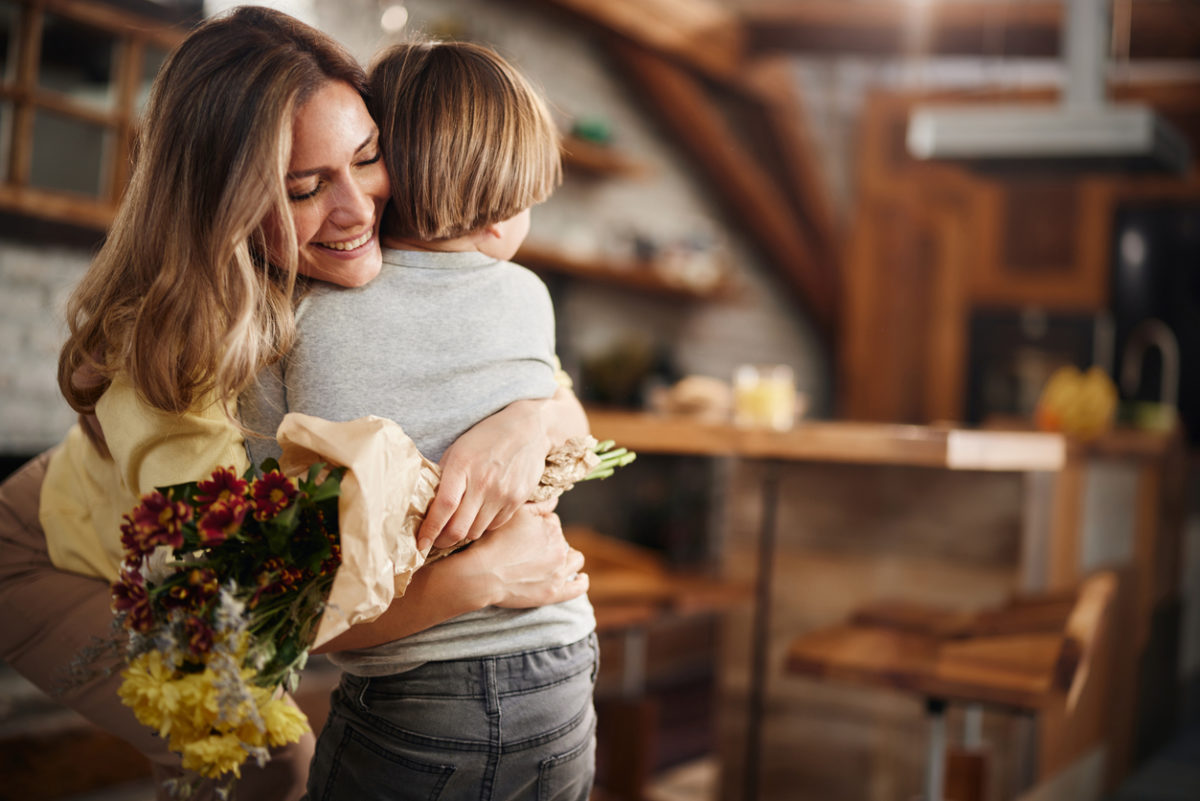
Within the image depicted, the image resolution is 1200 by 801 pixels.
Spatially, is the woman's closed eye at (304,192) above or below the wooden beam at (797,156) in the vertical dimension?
below

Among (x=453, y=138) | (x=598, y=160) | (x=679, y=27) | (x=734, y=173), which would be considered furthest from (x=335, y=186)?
(x=734, y=173)

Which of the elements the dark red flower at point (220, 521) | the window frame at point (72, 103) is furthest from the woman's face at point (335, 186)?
the window frame at point (72, 103)

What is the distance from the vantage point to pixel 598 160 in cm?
488

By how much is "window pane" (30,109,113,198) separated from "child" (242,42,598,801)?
228 centimetres

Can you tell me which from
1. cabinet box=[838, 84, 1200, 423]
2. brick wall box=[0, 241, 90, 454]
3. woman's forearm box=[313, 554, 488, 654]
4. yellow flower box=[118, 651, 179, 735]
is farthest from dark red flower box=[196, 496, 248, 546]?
cabinet box=[838, 84, 1200, 423]

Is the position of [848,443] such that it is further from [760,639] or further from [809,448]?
[760,639]

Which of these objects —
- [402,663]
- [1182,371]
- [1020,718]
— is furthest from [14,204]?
[1182,371]

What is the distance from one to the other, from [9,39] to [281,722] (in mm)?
2692

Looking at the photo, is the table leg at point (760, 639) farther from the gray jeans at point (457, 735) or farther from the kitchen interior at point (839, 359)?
the gray jeans at point (457, 735)

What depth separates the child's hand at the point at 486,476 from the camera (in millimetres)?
1057

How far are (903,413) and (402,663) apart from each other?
5.69 m

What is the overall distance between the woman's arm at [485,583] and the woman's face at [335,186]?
0.31 m

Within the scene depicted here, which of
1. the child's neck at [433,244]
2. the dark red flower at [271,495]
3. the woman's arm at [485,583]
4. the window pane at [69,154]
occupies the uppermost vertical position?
the window pane at [69,154]

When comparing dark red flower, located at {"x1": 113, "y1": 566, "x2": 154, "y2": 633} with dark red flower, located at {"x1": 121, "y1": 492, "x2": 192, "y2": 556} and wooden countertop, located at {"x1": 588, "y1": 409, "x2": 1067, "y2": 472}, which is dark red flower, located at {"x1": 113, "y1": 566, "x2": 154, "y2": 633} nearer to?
dark red flower, located at {"x1": 121, "y1": 492, "x2": 192, "y2": 556}
